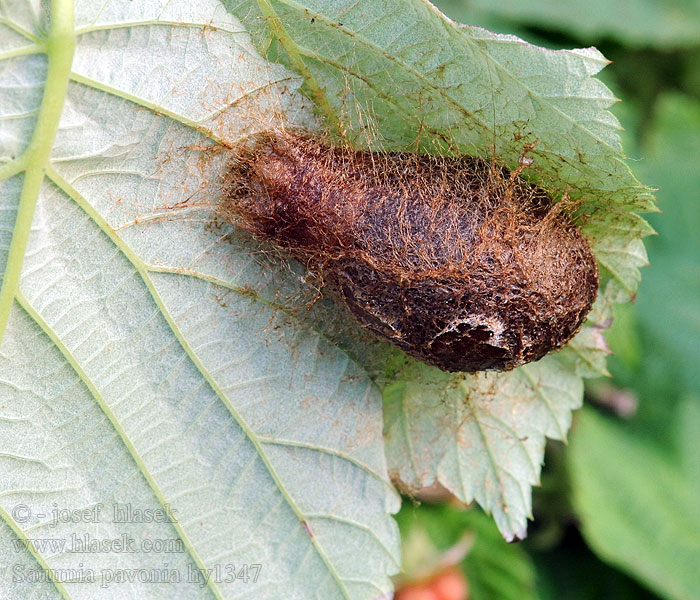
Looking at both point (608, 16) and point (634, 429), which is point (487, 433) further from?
point (608, 16)

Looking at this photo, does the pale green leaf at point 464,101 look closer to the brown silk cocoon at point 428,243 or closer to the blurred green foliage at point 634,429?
the brown silk cocoon at point 428,243

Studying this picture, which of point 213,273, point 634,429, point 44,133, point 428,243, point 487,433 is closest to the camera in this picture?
point 44,133

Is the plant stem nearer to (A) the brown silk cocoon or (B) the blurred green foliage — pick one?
(A) the brown silk cocoon

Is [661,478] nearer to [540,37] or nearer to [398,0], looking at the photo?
[540,37]

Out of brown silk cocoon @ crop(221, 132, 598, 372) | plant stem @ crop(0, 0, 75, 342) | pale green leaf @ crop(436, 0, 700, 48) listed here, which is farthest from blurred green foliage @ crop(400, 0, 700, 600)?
plant stem @ crop(0, 0, 75, 342)

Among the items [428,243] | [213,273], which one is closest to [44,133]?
[213,273]

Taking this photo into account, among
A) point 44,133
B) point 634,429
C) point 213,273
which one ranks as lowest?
point 634,429

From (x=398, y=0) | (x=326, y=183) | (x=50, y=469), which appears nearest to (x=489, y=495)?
(x=326, y=183)
